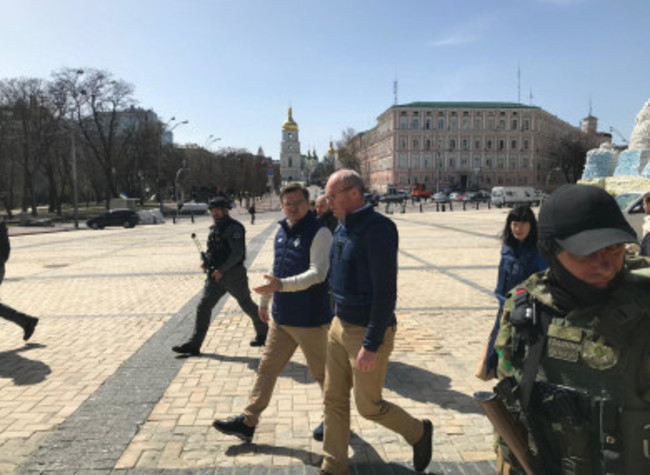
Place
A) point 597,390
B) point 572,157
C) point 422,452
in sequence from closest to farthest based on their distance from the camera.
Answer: point 597,390
point 422,452
point 572,157

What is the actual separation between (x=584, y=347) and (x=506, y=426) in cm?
36

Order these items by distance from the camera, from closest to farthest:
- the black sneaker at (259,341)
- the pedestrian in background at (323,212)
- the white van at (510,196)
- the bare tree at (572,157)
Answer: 1. the pedestrian in background at (323,212)
2. the black sneaker at (259,341)
3. the white van at (510,196)
4. the bare tree at (572,157)

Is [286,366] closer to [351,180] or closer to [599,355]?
[351,180]

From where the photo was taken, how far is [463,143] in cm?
9894

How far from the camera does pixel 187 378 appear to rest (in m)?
5.03

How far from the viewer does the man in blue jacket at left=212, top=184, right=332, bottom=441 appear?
142 inches

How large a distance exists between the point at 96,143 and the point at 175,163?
11.2 meters

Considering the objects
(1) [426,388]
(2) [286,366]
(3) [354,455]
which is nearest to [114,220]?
(2) [286,366]

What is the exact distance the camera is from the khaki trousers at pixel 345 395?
2943 mm

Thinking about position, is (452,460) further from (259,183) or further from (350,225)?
(259,183)

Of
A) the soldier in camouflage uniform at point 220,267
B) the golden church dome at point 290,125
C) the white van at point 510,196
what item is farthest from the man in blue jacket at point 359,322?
the golden church dome at point 290,125

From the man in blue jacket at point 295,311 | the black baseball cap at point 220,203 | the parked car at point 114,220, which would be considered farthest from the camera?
the parked car at point 114,220

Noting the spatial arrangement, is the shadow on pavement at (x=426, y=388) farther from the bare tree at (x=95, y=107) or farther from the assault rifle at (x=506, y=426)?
the bare tree at (x=95, y=107)

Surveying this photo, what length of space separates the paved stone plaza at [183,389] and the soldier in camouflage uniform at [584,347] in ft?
6.32
